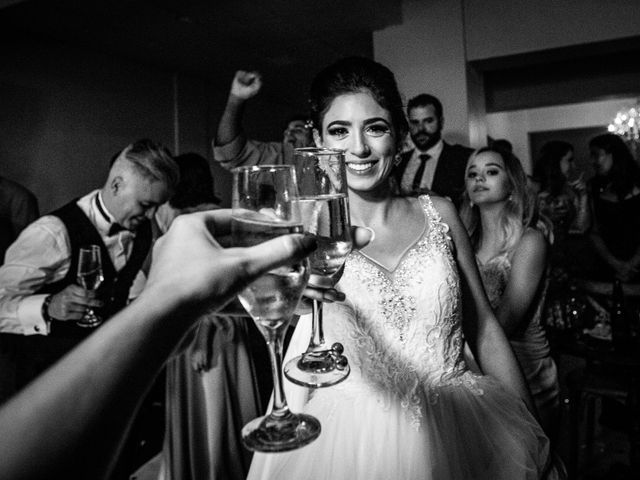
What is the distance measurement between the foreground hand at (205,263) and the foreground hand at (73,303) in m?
1.77

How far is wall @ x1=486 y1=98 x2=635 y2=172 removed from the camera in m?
10.3

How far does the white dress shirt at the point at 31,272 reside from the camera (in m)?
2.34

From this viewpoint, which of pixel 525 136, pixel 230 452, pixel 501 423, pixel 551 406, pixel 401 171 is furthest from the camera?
pixel 525 136

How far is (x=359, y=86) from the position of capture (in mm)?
1502

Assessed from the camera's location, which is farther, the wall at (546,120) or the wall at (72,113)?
the wall at (546,120)

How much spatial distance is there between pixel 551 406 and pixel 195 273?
2217mm

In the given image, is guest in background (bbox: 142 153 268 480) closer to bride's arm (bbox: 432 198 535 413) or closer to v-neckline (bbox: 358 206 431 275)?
v-neckline (bbox: 358 206 431 275)

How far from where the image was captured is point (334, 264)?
3.20 feet

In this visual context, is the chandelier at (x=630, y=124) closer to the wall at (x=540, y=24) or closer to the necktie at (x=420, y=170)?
the wall at (x=540, y=24)

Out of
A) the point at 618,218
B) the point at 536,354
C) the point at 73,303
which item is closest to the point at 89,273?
the point at 73,303

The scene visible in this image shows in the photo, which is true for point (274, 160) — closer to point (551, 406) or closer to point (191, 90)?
point (551, 406)

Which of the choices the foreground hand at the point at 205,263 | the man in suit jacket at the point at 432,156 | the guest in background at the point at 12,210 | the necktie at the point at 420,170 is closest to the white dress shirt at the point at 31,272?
the guest in background at the point at 12,210

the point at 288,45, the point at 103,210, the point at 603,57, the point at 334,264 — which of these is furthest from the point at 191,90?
the point at 334,264

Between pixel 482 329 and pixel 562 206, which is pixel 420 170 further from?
pixel 482 329
